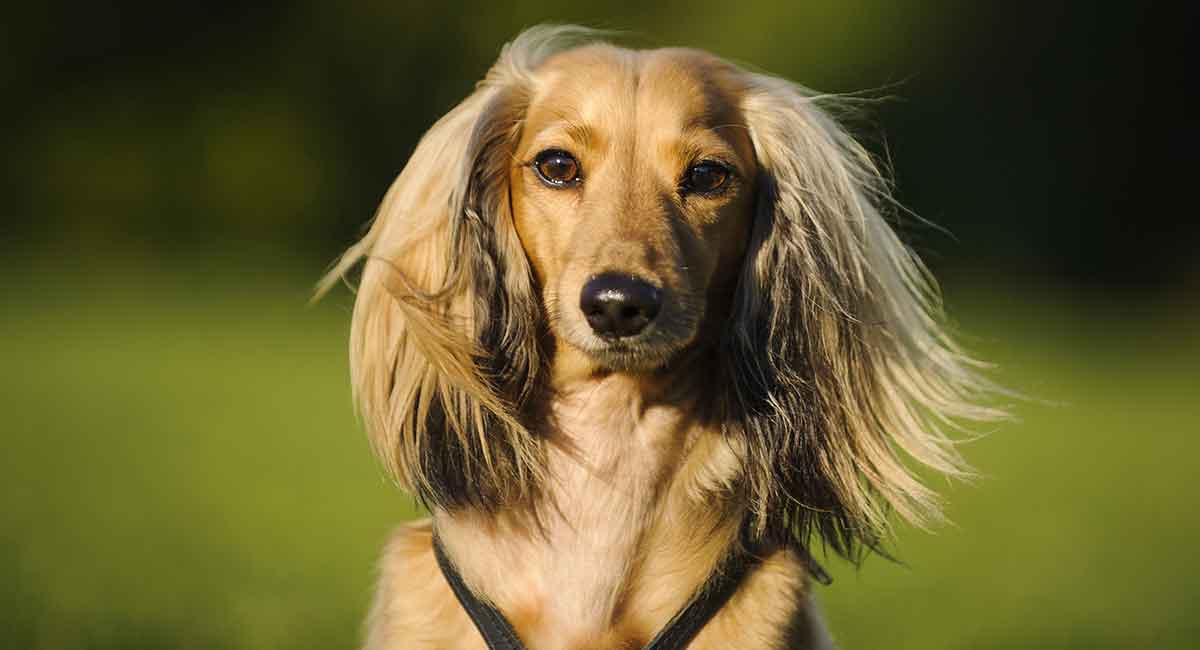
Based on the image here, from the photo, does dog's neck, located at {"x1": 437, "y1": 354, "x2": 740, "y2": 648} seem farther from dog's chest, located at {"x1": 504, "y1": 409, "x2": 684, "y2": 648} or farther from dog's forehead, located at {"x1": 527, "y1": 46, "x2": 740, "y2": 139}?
dog's forehead, located at {"x1": 527, "y1": 46, "x2": 740, "y2": 139}

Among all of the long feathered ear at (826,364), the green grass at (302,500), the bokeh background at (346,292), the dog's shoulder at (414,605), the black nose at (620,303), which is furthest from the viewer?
the bokeh background at (346,292)

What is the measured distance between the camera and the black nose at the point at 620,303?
3221 millimetres

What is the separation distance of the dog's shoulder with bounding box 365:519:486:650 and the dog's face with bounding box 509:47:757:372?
59 cm

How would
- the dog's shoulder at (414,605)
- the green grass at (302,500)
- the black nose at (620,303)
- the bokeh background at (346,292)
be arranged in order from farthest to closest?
the bokeh background at (346,292) < the green grass at (302,500) < the dog's shoulder at (414,605) < the black nose at (620,303)

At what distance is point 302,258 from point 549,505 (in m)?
16.4

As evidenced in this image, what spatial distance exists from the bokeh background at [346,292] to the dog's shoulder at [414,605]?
185 centimetres

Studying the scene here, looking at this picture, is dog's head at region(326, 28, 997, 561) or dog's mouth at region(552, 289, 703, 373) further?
dog's head at region(326, 28, 997, 561)

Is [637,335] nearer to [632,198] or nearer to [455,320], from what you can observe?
[632,198]

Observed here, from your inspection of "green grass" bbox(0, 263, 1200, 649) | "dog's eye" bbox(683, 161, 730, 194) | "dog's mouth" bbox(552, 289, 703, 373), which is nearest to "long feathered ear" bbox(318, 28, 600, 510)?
"dog's mouth" bbox(552, 289, 703, 373)

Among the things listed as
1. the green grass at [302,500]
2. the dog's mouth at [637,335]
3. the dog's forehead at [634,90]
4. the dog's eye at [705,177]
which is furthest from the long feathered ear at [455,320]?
the green grass at [302,500]

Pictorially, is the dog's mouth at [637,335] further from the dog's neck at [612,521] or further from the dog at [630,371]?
the dog's neck at [612,521]

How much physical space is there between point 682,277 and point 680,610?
0.72m

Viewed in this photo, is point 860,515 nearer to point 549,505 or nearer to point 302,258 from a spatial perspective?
point 549,505

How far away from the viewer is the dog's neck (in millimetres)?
3479
